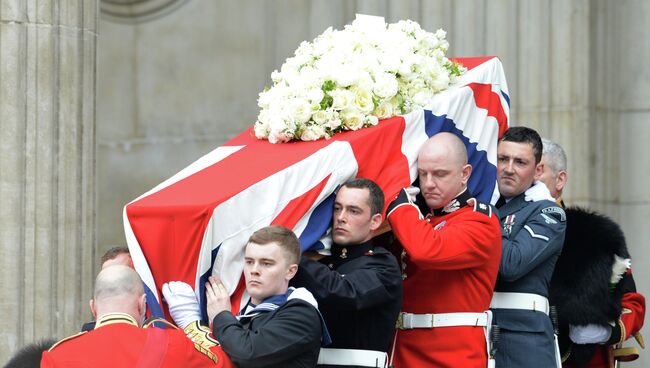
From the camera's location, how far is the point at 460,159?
5965mm

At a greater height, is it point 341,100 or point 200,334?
point 341,100

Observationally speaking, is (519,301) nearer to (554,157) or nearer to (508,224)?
(508,224)

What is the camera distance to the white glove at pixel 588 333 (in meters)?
6.66

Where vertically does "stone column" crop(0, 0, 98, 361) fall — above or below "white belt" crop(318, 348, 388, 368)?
above

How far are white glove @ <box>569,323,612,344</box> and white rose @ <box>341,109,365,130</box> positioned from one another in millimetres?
1432

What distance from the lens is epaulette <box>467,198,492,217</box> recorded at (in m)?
5.96

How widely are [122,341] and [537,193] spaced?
2102 millimetres

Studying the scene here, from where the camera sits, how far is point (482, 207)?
5.98 m

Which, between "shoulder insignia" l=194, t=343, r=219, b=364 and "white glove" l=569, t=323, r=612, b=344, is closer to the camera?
"shoulder insignia" l=194, t=343, r=219, b=364

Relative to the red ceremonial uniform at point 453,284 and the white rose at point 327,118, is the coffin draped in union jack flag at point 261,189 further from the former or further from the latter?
the red ceremonial uniform at point 453,284

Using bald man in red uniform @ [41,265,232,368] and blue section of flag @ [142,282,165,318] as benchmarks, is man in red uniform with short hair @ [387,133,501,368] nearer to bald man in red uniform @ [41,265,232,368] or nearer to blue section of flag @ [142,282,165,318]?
blue section of flag @ [142,282,165,318]

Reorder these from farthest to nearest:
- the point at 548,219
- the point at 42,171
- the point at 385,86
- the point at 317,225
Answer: the point at 42,171
the point at 548,219
the point at 385,86
the point at 317,225

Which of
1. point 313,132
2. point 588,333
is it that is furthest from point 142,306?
point 588,333

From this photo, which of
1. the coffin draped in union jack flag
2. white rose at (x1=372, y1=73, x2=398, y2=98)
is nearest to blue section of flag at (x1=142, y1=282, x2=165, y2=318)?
the coffin draped in union jack flag
